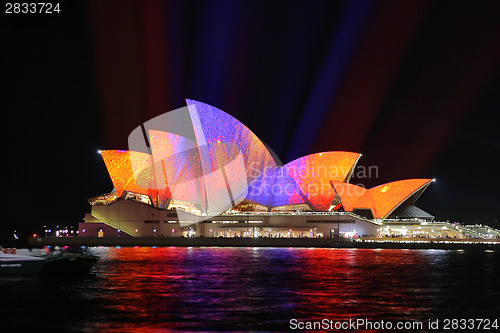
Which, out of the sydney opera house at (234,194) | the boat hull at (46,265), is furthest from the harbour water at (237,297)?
the sydney opera house at (234,194)

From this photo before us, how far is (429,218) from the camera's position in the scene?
66938mm

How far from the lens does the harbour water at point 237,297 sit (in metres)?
15.1

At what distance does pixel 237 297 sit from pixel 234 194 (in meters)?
46.2

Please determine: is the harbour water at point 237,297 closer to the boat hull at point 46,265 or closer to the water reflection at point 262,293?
the water reflection at point 262,293

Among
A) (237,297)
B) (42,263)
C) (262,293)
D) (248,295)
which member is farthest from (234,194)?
(237,297)

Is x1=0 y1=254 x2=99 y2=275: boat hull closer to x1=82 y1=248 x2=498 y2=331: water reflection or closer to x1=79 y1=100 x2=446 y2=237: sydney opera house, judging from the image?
x1=82 y1=248 x2=498 y2=331: water reflection

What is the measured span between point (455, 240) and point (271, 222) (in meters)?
20.5

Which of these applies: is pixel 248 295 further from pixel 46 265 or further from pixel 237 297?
pixel 46 265

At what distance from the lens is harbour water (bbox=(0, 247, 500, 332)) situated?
15.1 metres

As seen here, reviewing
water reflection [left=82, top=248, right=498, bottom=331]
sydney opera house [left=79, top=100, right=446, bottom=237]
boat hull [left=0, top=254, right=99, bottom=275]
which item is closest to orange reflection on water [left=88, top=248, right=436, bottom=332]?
water reflection [left=82, top=248, right=498, bottom=331]

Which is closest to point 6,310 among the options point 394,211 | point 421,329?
point 421,329

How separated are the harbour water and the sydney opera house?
30.8 meters

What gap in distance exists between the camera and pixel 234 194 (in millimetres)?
65375

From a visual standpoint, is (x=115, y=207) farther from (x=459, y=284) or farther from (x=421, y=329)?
(x=421, y=329)
